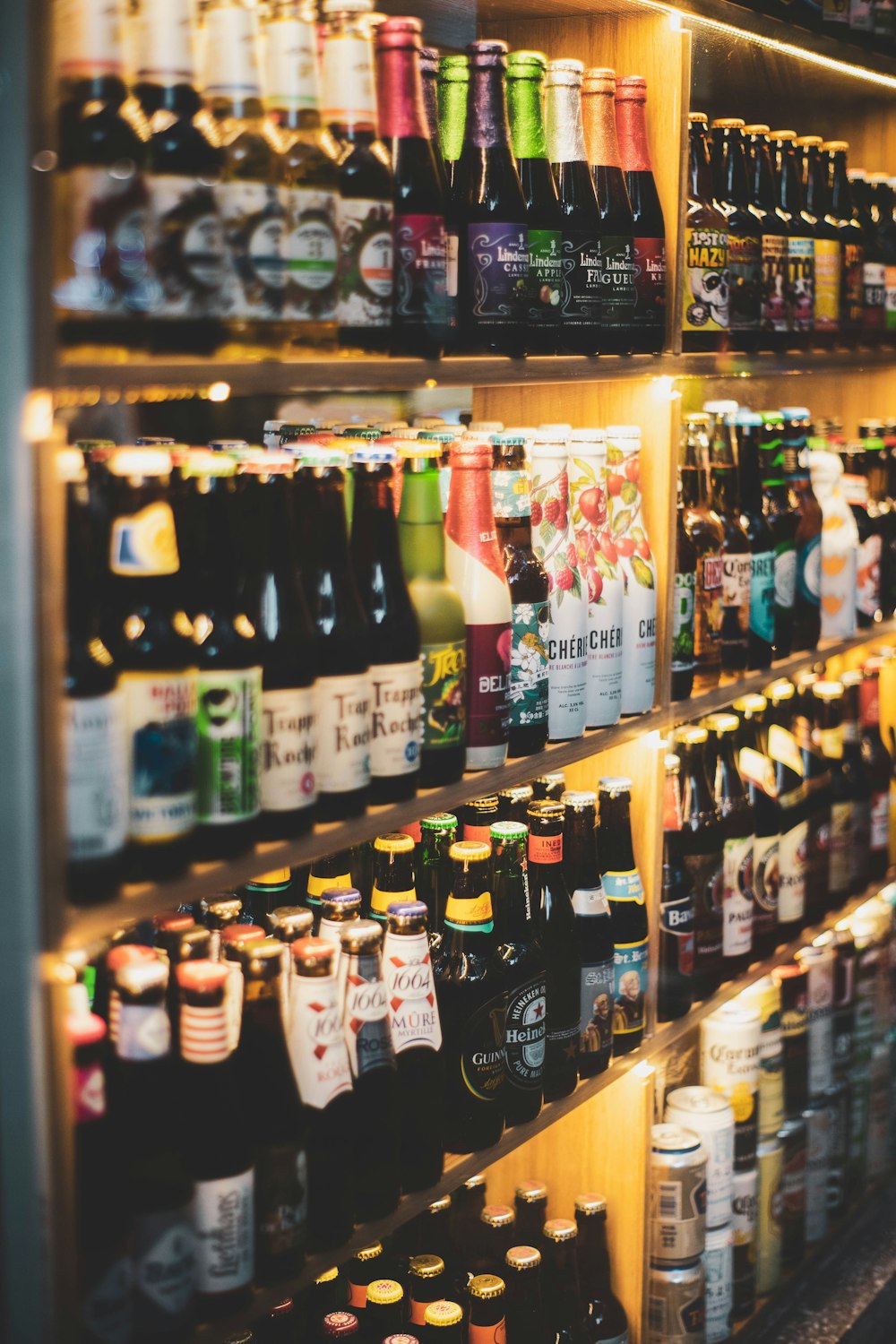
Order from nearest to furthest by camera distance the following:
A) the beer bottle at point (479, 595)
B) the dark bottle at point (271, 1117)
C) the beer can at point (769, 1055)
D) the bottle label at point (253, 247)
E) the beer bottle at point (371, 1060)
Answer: the bottle label at point (253, 247)
the dark bottle at point (271, 1117)
the beer bottle at point (371, 1060)
the beer bottle at point (479, 595)
the beer can at point (769, 1055)

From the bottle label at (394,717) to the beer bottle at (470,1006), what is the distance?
202 millimetres

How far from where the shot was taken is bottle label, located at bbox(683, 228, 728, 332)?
6.48 feet

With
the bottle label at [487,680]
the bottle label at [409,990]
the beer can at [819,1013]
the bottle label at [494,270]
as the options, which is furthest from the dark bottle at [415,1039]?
the beer can at [819,1013]

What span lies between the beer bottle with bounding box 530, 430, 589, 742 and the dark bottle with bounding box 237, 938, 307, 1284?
1.76 feet

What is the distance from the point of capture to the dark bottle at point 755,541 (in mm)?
2205

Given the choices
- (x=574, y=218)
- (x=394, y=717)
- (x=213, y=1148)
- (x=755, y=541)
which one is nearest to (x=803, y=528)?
(x=755, y=541)

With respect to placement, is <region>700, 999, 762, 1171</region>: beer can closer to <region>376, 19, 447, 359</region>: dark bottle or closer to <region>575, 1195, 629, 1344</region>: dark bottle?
<region>575, 1195, 629, 1344</region>: dark bottle

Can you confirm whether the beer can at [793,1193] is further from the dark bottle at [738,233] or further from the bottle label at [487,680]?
the dark bottle at [738,233]

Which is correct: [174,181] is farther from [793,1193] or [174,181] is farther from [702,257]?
[793,1193]

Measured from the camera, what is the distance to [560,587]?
5.69 feet

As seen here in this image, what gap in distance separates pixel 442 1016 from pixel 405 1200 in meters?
0.20

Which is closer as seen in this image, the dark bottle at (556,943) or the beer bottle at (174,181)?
the beer bottle at (174,181)

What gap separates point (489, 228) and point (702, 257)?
20.1 inches

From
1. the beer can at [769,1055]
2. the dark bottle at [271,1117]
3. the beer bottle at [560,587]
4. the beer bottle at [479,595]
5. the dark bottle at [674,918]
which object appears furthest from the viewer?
the beer can at [769,1055]
